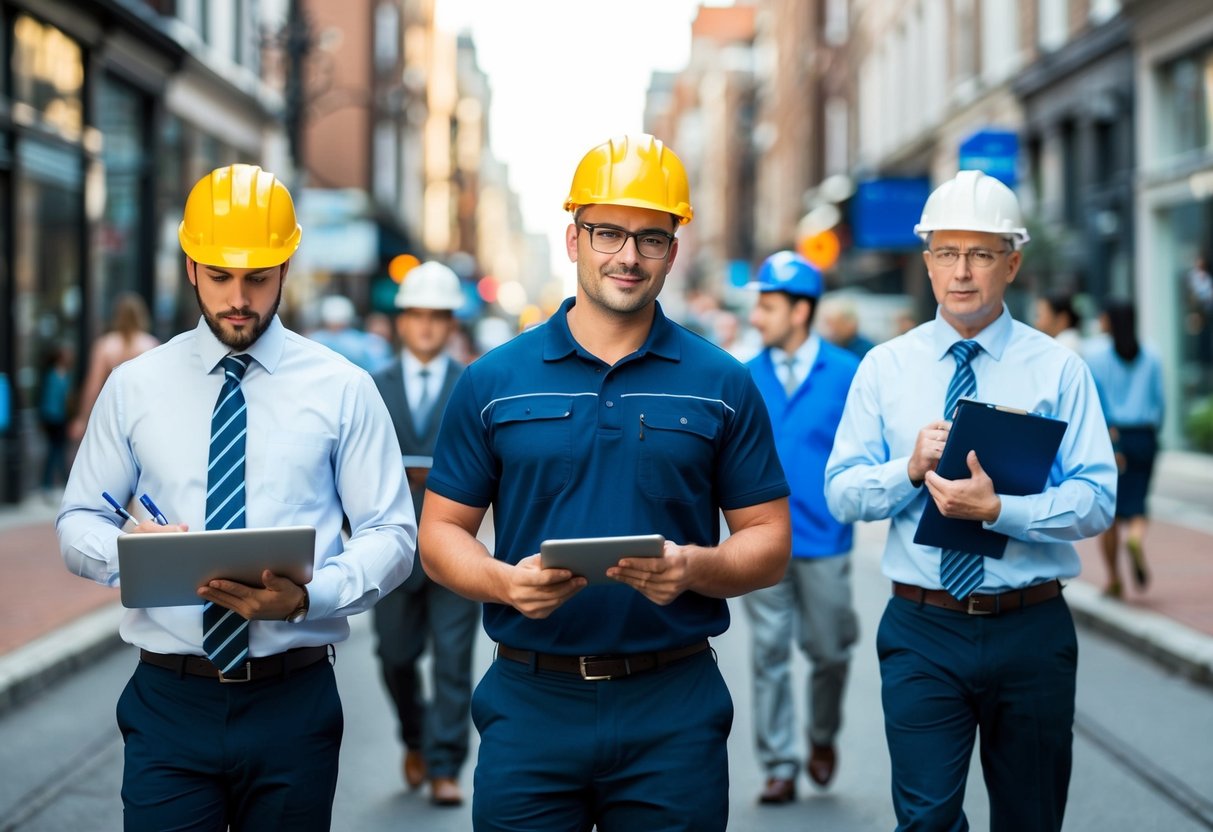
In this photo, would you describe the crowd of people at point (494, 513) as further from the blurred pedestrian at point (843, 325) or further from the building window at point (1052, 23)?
the building window at point (1052, 23)

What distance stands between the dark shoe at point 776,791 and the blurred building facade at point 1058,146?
7.37 meters

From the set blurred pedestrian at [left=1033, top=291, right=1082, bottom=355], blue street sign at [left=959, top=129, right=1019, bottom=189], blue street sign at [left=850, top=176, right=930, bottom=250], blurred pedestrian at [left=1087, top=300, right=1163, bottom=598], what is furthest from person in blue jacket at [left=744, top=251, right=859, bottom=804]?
blue street sign at [left=850, top=176, right=930, bottom=250]

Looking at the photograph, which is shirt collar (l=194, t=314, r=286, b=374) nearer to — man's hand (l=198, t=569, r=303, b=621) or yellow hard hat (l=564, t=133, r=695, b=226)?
man's hand (l=198, t=569, r=303, b=621)

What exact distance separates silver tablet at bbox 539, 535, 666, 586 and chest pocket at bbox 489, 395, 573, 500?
42cm

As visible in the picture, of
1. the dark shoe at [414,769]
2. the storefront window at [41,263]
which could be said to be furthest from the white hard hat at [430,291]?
the storefront window at [41,263]

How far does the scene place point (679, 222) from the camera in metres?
3.70

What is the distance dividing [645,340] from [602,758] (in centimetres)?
99

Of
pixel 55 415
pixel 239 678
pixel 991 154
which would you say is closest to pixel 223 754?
pixel 239 678

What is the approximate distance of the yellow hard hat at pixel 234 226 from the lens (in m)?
3.61

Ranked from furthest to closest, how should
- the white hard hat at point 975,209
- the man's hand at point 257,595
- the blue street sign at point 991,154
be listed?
the blue street sign at point 991,154 < the white hard hat at point 975,209 < the man's hand at point 257,595

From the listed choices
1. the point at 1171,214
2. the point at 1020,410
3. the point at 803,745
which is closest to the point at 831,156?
the point at 1171,214

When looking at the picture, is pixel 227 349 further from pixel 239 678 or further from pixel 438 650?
pixel 438 650

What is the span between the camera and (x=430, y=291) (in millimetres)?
7340

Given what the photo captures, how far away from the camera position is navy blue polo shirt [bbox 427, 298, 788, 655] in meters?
3.54
